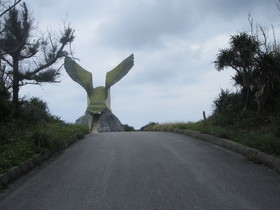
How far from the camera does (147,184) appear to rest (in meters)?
7.07

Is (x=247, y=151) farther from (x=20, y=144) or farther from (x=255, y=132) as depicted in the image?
(x=20, y=144)

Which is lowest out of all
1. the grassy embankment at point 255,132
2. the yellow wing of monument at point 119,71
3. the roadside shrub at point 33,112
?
the grassy embankment at point 255,132

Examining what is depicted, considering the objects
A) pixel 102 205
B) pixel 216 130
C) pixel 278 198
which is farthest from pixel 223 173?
pixel 216 130

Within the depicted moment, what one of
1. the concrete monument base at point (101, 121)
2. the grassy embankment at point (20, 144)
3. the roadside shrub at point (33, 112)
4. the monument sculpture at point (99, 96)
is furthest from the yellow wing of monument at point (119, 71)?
the grassy embankment at point (20, 144)

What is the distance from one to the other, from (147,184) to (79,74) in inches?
1281

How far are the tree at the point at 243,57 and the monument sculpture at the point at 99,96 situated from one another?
20237 mm

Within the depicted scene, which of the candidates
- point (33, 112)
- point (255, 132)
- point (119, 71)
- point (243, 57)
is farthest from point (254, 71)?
point (119, 71)

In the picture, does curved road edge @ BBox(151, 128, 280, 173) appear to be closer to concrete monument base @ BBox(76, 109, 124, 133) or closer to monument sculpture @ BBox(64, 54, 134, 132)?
monument sculpture @ BBox(64, 54, 134, 132)

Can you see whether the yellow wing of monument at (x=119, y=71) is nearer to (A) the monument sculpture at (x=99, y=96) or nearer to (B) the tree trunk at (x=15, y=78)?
(A) the monument sculpture at (x=99, y=96)

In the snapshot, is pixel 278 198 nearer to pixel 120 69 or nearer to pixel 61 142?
pixel 61 142

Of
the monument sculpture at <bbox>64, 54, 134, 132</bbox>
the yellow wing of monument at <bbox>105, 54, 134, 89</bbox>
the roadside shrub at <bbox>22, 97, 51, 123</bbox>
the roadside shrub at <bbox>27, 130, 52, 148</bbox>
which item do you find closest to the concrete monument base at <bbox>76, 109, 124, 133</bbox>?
the monument sculpture at <bbox>64, 54, 134, 132</bbox>

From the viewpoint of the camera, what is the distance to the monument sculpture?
3806 cm

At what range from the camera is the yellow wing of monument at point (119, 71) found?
37.8 meters

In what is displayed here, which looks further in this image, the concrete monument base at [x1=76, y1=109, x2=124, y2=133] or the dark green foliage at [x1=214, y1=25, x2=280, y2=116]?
the concrete monument base at [x1=76, y1=109, x2=124, y2=133]
